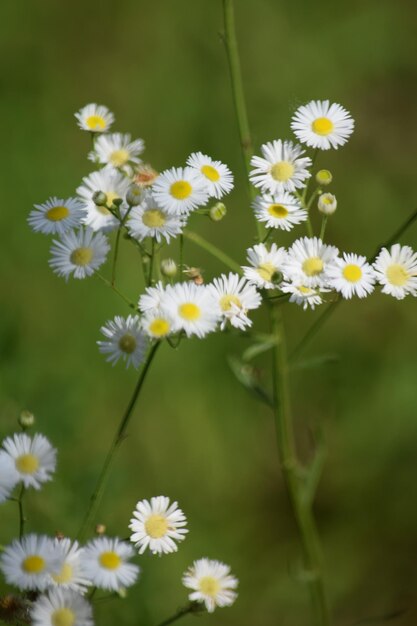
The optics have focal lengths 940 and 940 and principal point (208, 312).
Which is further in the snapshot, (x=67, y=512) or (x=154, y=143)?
(x=154, y=143)

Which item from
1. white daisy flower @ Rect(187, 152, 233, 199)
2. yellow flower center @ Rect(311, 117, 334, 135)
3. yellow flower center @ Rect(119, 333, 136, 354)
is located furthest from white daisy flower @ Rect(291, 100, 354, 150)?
yellow flower center @ Rect(119, 333, 136, 354)

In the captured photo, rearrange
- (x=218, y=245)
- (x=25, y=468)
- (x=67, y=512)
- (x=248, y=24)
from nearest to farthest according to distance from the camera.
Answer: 1. (x=25, y=468)
2. (x=67, y=512)
3. (x=218, y=245)
4. (x=248, y=24)

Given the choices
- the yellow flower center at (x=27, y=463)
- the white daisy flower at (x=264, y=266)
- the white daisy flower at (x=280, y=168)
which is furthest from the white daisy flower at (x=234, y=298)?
the yellow flower center at (x=27, y=463)

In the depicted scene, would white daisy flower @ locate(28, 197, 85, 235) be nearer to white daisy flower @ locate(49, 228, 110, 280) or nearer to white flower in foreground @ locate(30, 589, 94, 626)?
white daisy flower @ locate(49, 228, 110, 280)

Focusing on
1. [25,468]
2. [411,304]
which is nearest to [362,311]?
[411,304]

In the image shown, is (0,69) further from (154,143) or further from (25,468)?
(25,468)

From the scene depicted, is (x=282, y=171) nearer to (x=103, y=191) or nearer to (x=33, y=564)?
(x=103, y=191)

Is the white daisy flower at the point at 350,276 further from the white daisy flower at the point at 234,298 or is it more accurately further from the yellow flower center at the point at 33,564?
the yellow flower center at the point at 33,564

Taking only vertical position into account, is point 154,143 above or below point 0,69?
below
